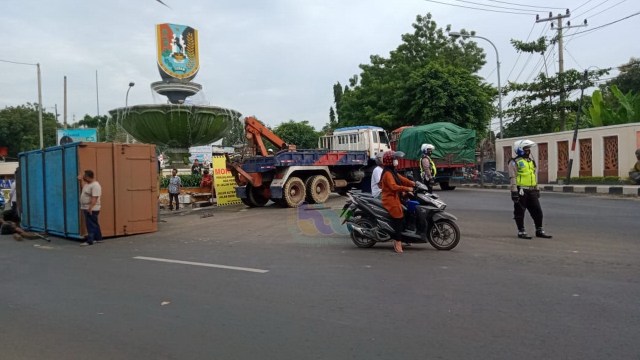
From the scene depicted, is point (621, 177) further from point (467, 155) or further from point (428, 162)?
point (428, 162)

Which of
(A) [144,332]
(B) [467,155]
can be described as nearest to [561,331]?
(A) [144,332]

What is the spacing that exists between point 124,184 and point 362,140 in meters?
10.3

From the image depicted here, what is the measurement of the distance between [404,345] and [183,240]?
7136 mm

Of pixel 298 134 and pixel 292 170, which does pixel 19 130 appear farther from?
pixel 292 170

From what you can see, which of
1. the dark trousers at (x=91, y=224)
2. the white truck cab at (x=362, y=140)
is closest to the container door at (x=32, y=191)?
the dark trousers at (x=91, y=224)

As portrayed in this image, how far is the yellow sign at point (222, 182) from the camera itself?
18.1 m

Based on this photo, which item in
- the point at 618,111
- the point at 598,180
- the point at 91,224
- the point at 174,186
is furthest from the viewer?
the point at 618,111

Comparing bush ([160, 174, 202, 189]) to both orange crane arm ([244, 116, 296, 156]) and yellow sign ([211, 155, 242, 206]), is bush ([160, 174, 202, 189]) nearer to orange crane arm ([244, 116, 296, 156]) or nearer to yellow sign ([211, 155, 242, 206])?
yellow sign ([211, 155, 242, 206])

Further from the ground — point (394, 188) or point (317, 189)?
point (394, 188)

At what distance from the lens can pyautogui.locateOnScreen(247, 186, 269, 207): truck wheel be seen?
1717cm

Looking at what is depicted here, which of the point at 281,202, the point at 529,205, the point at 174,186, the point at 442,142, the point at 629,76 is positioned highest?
the point at 629,76

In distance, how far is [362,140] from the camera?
19.4m

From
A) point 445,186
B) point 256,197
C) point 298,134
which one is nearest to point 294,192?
point 256,197

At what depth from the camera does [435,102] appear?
29094 mm
